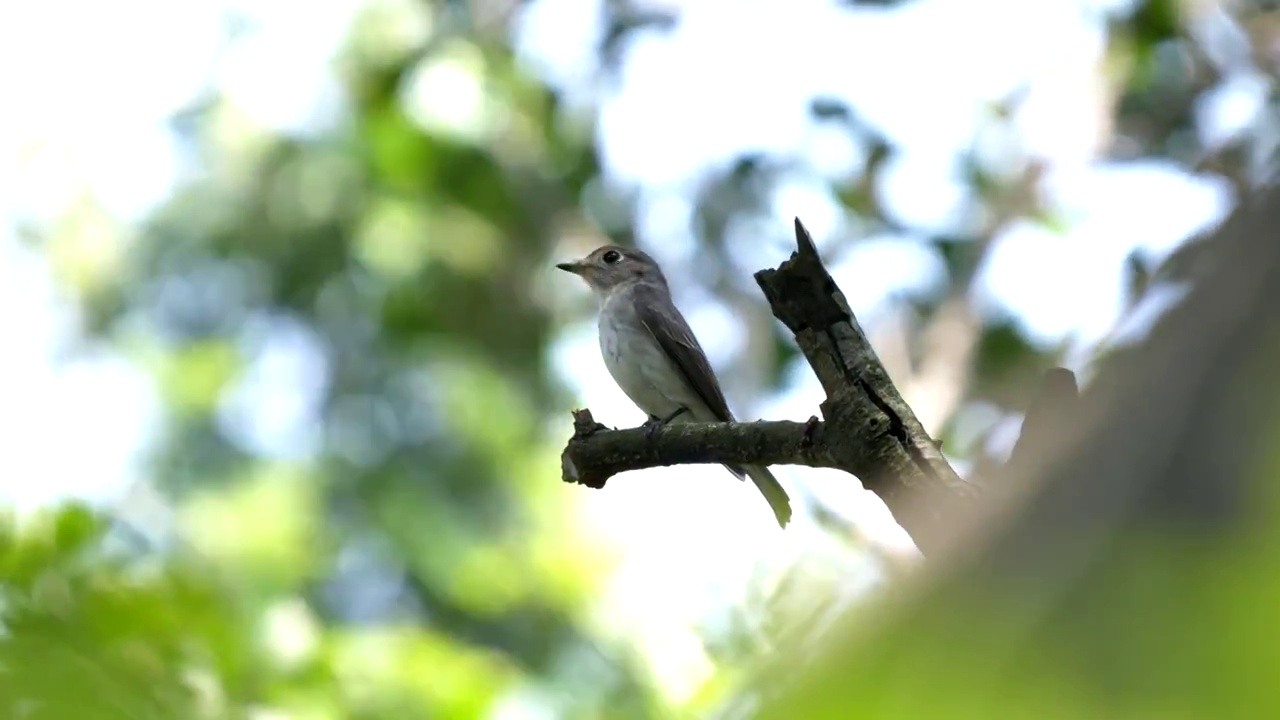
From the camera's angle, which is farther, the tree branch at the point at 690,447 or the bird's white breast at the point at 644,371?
the bird's white breast at the point at 644,371

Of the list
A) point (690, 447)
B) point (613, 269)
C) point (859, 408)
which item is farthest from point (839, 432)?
point (613, 269)

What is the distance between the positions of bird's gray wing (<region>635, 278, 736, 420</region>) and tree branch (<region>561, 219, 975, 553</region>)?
151 inches

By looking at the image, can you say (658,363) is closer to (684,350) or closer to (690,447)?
(684,350)

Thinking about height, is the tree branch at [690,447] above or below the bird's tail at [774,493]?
below

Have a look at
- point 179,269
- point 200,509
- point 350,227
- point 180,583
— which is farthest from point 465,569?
point 180,583

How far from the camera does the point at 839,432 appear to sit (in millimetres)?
2549

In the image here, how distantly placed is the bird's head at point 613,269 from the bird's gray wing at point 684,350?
1.96 ft

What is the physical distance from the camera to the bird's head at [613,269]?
7695 mm

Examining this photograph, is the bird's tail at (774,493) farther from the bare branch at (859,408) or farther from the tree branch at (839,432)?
the bare branch at (859,408)

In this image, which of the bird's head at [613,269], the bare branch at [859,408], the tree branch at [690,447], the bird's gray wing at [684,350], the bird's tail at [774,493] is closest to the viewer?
the bare branch at [859,408]

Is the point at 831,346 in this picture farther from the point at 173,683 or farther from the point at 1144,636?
the point at 1144,636

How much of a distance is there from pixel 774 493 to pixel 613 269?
212 centimetres

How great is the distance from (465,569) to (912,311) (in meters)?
3.44

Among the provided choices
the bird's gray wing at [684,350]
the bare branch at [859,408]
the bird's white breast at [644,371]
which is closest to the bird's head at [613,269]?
the bird's gray wing at [684,350]
